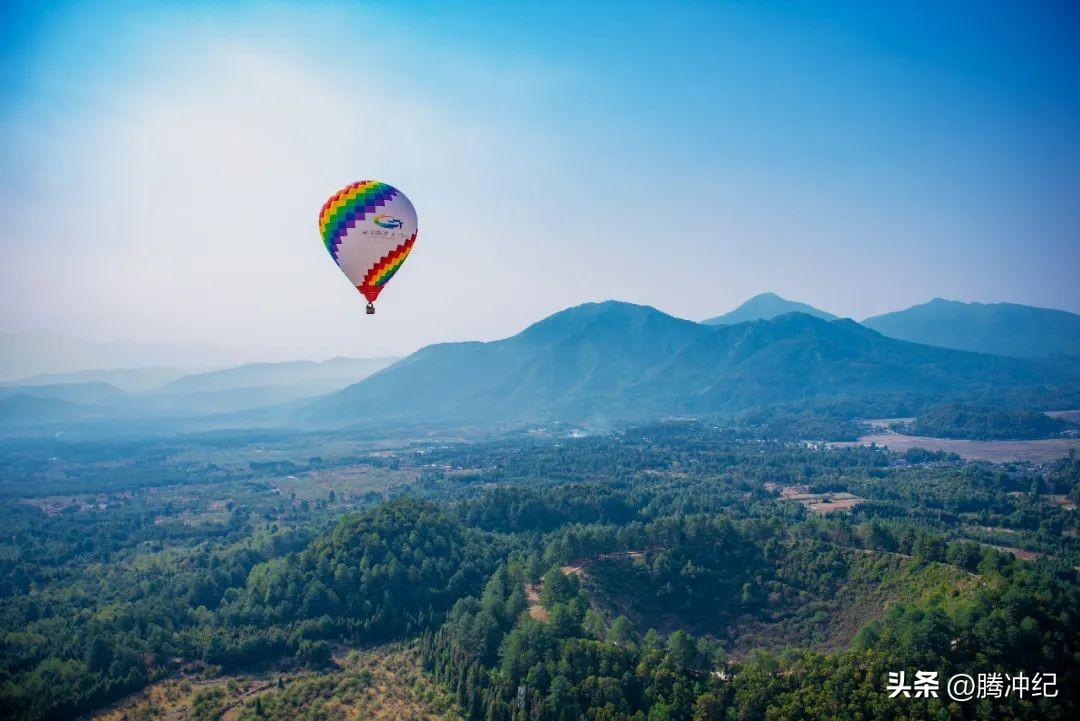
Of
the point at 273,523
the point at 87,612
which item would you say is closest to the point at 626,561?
the point at 87,612

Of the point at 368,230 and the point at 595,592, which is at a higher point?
the point at 368,230

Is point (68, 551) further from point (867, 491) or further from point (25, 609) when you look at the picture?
point (867, 491)

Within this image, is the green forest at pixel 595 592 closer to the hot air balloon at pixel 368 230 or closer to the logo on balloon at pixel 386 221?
the hot air balloon at pixel 368 230

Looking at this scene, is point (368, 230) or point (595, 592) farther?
point (595, 592)

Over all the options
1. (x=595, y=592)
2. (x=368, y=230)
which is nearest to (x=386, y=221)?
(x=368, y=230)

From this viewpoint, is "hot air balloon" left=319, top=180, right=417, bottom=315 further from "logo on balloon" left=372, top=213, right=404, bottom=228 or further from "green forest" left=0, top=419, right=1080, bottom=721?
"green forest" left=0, top=419, right=1080, bottom=721

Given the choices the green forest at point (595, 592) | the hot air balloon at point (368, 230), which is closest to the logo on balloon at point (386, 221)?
the hot air balloon at point (368, 230)

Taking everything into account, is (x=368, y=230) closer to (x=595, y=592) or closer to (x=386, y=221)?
(x=386, y=221)
